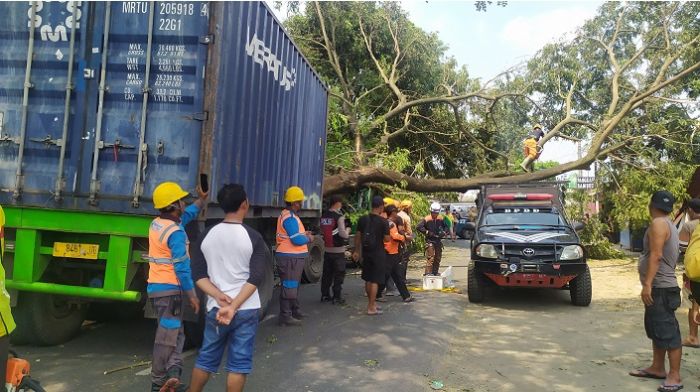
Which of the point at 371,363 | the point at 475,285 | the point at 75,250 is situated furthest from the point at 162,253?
the point at 475,285

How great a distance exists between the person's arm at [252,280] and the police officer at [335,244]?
A: 175 inches

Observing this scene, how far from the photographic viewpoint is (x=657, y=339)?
176 inches

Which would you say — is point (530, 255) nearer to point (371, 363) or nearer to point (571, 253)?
point (571, 253)

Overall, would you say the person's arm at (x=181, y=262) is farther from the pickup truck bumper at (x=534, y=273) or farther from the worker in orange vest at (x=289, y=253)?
the pickup truck bumper at (x=534, y=273)

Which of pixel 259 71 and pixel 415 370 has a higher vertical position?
pixel 259 71

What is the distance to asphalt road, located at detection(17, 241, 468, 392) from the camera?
14.3ft

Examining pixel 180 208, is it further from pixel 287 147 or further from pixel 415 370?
pixel 287 147

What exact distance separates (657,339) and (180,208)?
4065mm

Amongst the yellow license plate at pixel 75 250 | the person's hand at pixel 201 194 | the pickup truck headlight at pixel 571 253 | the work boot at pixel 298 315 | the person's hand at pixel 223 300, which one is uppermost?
the person's hand at pixel 201 194

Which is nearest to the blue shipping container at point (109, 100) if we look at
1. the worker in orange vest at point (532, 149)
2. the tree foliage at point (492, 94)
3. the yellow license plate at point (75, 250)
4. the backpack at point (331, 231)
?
the yellow license plate at point (75, 250)

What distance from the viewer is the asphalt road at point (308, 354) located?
4363mm

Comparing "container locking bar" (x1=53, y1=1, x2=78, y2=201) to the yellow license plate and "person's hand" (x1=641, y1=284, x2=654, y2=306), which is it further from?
"person's hand" (x1=641, y1=284, x2=654, y2=306)

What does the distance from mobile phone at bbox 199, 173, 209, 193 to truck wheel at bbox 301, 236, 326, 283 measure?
11.7ft

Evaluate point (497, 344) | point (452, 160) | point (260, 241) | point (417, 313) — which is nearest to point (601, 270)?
point (452, 160)
